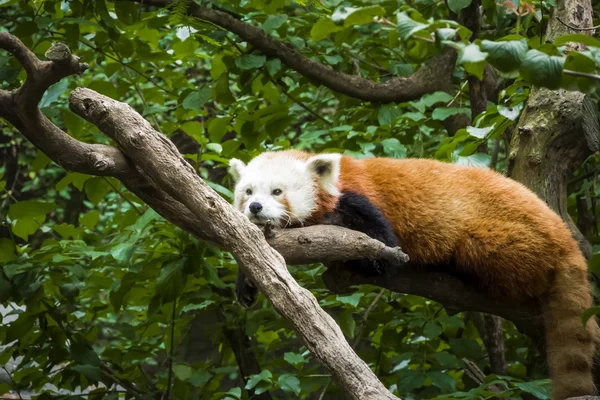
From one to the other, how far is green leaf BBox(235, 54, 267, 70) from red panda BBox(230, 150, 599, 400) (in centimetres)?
64

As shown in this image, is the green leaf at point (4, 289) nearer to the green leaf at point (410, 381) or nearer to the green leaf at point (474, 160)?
the green leaf at point (410, 381)

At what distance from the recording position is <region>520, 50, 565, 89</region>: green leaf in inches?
58.2

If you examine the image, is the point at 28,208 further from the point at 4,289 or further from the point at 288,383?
the point at 288,383

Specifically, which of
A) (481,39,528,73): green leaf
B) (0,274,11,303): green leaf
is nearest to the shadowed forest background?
(0,274,11,303): green leaf

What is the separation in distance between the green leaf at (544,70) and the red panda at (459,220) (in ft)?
4.61

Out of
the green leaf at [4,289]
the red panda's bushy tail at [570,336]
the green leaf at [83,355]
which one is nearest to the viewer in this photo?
the red panda's bushy tail at [570,336]

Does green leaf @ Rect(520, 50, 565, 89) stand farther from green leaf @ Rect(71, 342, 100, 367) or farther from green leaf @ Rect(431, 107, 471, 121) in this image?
green leaf @ Rect(71, 342, 100, 367)

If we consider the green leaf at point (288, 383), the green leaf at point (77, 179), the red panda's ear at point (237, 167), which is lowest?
the green leaf at point (288, 383)

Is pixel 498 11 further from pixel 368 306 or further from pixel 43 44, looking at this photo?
pixel 43 44

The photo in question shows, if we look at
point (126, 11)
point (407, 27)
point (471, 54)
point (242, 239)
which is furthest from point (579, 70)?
point (126, 11)

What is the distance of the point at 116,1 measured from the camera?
3.79 metres

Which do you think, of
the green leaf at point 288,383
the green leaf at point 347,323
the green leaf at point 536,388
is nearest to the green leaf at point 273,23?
the green leaf at point 347,323

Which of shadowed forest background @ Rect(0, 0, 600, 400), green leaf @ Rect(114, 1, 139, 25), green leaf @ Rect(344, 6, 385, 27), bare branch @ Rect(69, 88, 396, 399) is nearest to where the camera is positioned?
green leaf @ Rect(344, 6, 385, 27)

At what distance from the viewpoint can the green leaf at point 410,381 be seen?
129 inches
